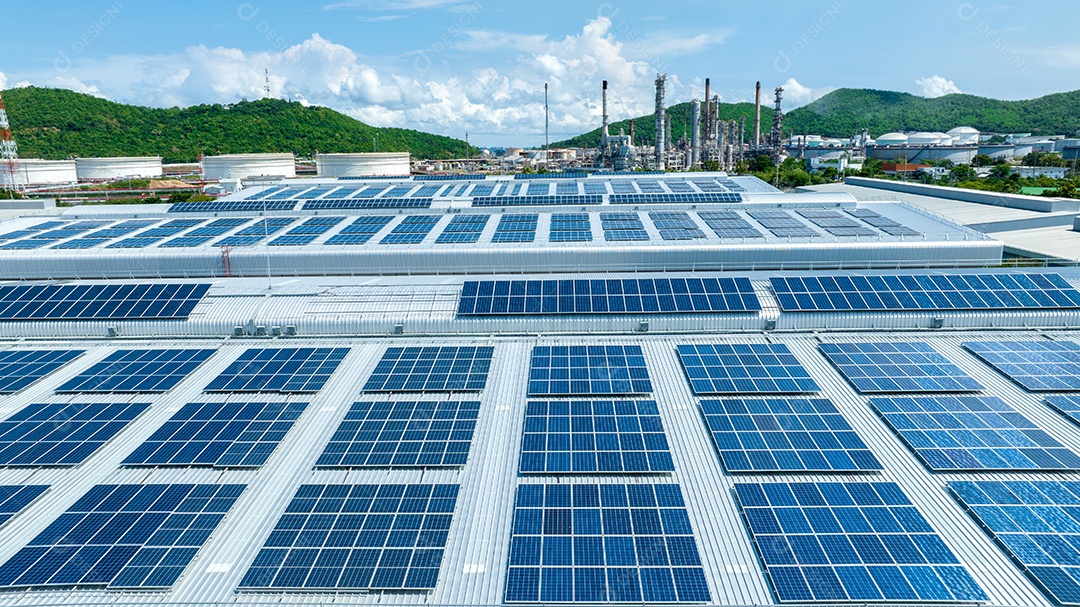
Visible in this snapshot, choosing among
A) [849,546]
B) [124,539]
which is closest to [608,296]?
[849,546]

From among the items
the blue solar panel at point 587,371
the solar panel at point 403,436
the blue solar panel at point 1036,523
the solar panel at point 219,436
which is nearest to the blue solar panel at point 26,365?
the solar panel at point 219,436

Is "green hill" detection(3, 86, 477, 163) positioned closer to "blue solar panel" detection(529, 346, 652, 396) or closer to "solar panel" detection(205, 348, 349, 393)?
"solar panel" detection(205, 348, 349, 393)

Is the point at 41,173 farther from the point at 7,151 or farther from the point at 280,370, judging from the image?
the point at 280,370

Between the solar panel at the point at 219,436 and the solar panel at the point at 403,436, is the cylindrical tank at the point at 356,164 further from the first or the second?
the solar panel at the point at 403,436

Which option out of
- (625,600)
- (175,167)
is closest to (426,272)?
(625,600)

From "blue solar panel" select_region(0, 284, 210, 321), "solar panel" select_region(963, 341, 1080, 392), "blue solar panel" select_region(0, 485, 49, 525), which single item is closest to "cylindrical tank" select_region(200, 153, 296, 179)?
"blue solar panel" select_region(0, 284, 210, 321)

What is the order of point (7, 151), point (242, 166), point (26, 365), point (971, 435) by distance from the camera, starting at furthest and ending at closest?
point (242, 166) < point (7, 151) < point (26, 365) < point (971, 435)

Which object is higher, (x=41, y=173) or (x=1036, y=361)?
(x=41, y=173)
